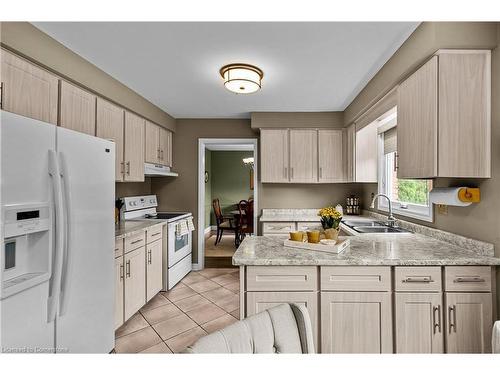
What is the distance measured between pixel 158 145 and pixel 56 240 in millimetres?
2380

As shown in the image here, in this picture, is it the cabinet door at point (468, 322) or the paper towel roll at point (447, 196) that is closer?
the cabinet door at point (468, 322)

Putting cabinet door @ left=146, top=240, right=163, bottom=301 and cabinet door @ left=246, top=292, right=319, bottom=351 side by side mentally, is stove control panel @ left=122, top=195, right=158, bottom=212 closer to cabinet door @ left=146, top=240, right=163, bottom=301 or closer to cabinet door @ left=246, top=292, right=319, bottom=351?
cabinet door @ left=146, top=240, right=163, bottom=301

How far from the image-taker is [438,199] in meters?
1.85

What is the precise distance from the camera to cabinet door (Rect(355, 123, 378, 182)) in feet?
11.1

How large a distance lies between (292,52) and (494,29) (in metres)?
1.27

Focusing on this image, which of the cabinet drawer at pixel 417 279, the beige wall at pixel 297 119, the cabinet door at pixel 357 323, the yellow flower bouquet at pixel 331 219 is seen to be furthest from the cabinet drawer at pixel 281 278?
the beige wall at pixel 297 119

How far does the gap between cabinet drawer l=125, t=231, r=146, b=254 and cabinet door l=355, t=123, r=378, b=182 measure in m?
2.75

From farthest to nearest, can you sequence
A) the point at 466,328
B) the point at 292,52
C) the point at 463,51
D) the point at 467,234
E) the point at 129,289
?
the point at 129,289 → the point at 292,52 → the point at 467,234 → the point at 463,51 → the point at 466,328

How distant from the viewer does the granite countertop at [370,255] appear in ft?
4.98

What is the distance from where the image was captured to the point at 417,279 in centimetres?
152

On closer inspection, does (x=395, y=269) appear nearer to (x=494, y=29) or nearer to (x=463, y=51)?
(x=463, y=51)

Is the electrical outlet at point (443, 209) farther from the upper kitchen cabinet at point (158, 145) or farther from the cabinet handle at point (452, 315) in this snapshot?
the upper kitchen cabinet at point (158, 145)

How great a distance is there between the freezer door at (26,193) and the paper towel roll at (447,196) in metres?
2.47
